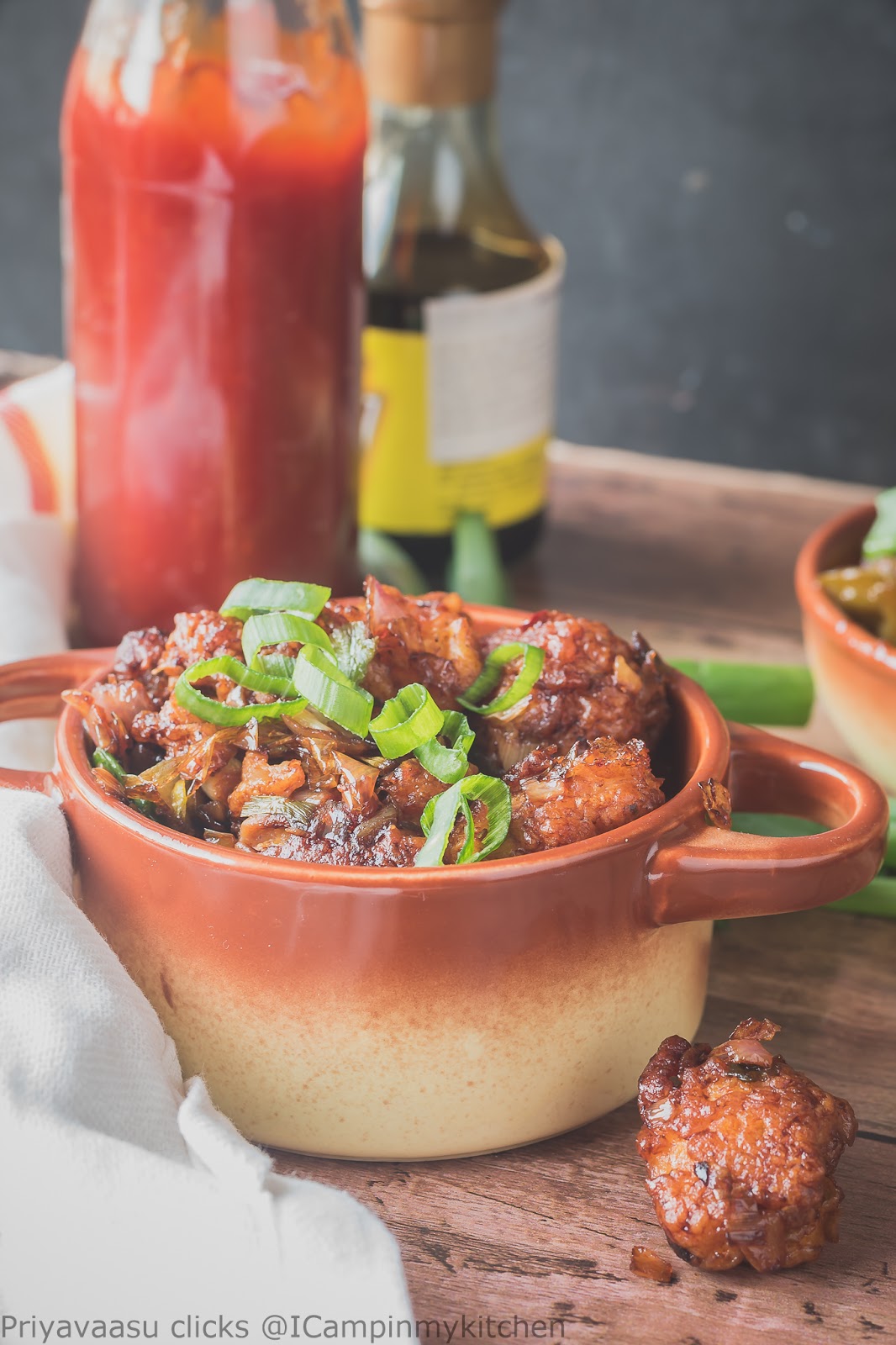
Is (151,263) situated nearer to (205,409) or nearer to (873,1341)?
(205,409)

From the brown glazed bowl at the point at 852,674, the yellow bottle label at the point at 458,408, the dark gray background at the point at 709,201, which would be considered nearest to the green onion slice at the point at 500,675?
the brown glazed bowl at the point at 852,674

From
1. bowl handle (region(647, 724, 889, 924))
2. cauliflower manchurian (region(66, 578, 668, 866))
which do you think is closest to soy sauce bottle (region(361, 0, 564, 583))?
cauliflower manchurian (region(66, 578, 668, 866))

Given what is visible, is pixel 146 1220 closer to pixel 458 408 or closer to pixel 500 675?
pixel 500 675

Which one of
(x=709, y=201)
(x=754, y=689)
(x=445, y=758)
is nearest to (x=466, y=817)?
(x=445, y=758)

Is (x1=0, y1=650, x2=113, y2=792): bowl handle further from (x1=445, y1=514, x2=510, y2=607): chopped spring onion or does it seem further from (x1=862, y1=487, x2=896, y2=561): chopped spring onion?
(x1=862, y1=487, x2=896, y2=561): chopped spring onion

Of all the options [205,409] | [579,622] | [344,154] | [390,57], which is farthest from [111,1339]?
[390,57]
